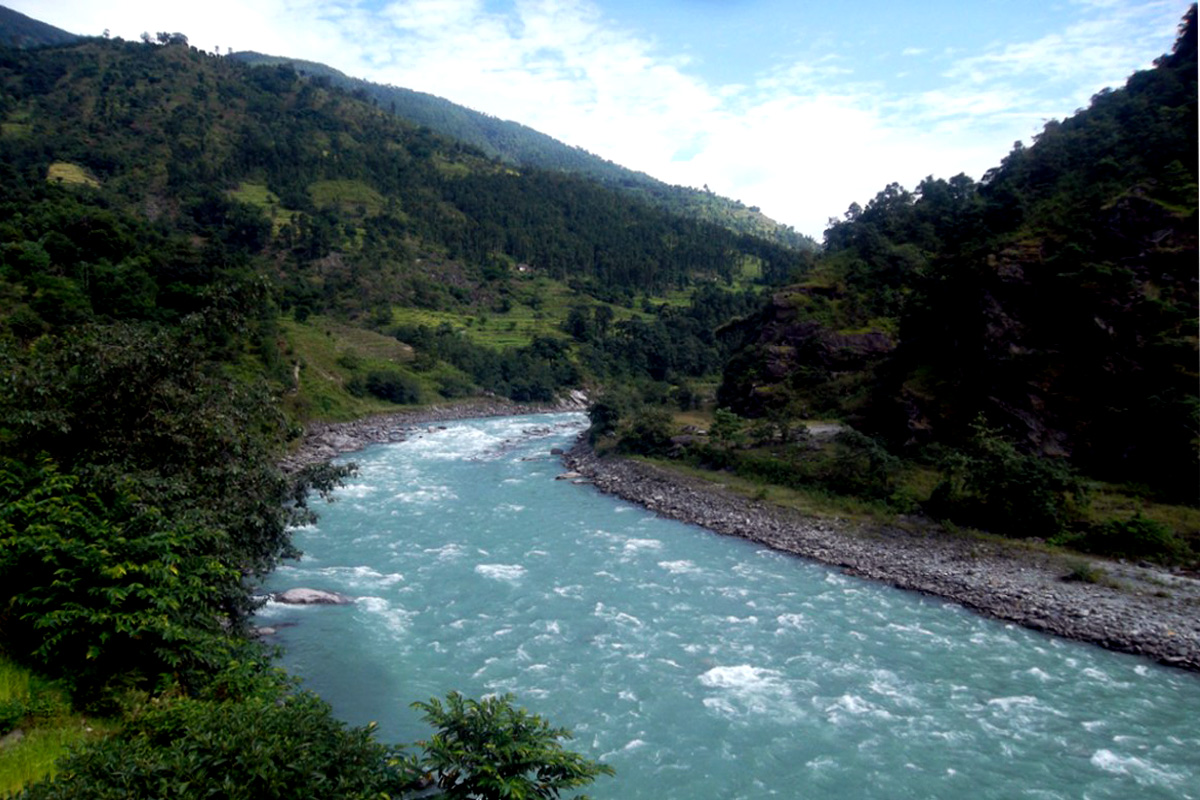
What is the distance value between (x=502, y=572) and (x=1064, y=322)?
19.8 metres

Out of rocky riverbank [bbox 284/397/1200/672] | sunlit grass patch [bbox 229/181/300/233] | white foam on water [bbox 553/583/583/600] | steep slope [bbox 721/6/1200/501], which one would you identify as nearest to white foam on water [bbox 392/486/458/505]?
rocky riverbank [bbox 284/397/1200/672]

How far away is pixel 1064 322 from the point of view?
2272 cm

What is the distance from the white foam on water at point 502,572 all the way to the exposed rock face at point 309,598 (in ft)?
10.7

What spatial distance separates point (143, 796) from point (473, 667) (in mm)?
8255

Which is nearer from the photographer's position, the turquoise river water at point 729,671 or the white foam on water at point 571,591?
the turquoise river water at point 729,671

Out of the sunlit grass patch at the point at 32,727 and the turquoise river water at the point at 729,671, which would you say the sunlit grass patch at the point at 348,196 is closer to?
the turquoise river water at the point at 729,671

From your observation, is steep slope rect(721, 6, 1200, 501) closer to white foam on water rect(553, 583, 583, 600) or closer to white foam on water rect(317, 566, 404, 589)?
white foam on water rect(553, 583, 583, 600)

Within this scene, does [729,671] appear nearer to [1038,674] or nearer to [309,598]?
[1038,674]

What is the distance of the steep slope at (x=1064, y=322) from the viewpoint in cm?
2031

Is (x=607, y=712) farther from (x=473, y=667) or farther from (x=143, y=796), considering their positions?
(x=143, y=796)

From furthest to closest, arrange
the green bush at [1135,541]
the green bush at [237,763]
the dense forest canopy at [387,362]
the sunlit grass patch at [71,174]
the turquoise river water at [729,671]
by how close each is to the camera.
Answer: the sunlit grass patch at [71,174] → the green bush at [1135,541] → the turquoise river water at [729,671] → the dense forest canopy at [387,362] → the green bush at [237,763]

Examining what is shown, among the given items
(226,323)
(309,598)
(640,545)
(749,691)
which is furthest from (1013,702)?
(226,323)

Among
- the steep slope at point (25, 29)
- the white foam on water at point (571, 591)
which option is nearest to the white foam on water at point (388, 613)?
the white foam on water at point (571, 591)

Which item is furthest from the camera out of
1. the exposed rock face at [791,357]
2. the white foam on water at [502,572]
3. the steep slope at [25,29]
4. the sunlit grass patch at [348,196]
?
the steep slope at [25,29]
